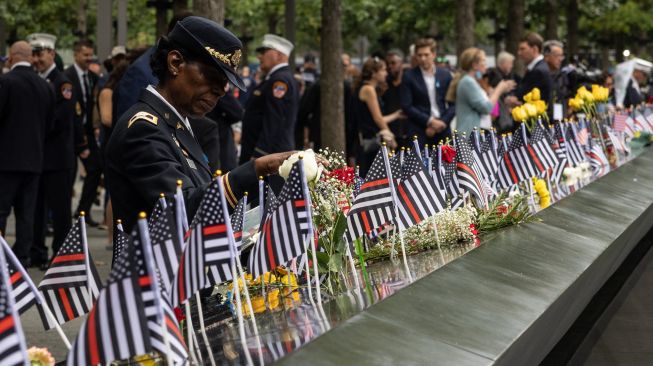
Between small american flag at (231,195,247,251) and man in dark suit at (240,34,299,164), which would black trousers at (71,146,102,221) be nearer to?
man in dark suit at (240,34,299,164)

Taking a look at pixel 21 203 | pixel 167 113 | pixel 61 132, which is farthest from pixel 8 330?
pixel 61 132

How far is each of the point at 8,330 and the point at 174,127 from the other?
Answer: 182cm

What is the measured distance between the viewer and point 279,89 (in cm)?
1273

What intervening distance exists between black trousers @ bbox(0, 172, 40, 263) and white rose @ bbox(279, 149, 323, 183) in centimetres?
745

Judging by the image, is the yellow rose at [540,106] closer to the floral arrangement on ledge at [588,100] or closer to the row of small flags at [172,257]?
the floral arrangement on ledge at [588,100]

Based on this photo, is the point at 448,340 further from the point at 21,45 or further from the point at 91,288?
the point at 21,45

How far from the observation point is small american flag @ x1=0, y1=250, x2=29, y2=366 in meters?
3.47

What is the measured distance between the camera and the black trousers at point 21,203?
1231 cm

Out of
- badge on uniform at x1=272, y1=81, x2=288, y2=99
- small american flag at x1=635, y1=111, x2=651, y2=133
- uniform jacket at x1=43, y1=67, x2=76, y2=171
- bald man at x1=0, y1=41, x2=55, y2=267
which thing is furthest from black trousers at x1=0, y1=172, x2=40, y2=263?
small american flag at x1=635, y1=111, x2=651, y2=133

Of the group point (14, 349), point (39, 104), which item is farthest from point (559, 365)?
point (39, 104)

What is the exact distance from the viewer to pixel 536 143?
34.4 feet

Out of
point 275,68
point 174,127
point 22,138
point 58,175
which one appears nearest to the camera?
point 174,127

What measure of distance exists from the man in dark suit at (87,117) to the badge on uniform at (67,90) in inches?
23.9

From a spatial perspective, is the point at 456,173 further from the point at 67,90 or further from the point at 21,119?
the point at 67,90
